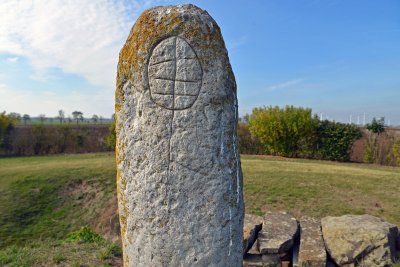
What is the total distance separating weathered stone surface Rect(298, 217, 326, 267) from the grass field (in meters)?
2.55

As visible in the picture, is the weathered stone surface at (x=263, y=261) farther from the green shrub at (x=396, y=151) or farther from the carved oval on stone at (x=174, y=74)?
the green shrub at (x=396, y=151)

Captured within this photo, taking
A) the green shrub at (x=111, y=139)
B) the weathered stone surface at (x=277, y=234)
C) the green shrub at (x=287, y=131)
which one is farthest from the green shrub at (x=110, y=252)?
the green shrub at (x=111, y=139)

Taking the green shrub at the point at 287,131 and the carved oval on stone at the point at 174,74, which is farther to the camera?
the green shrub at the point at 287,131

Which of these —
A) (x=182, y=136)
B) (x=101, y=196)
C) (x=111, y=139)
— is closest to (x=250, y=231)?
(x=182, y=136)

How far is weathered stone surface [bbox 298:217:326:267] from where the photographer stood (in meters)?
5.89

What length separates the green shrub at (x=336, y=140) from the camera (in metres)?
20.8

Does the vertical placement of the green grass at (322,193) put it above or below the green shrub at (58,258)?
above

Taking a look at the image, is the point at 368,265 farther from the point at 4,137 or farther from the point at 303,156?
the point at 4,137

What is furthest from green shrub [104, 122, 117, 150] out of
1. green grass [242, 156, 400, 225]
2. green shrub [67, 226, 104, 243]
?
green shrub [67, 226, 104, 243]

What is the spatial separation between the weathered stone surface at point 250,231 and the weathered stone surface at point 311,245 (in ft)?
2.56

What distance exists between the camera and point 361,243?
613cm

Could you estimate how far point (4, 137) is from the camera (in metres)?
23.4

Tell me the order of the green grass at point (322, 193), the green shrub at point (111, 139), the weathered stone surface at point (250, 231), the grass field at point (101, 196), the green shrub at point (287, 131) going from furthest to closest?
the green shrub at point (111, 139) < the green shrub at point (287, 131) < the grass field at point (101, 196) < the green grass at point (322, 193) < the weathered stone surface at point (250, 231)

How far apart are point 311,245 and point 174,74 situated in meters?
4.29
